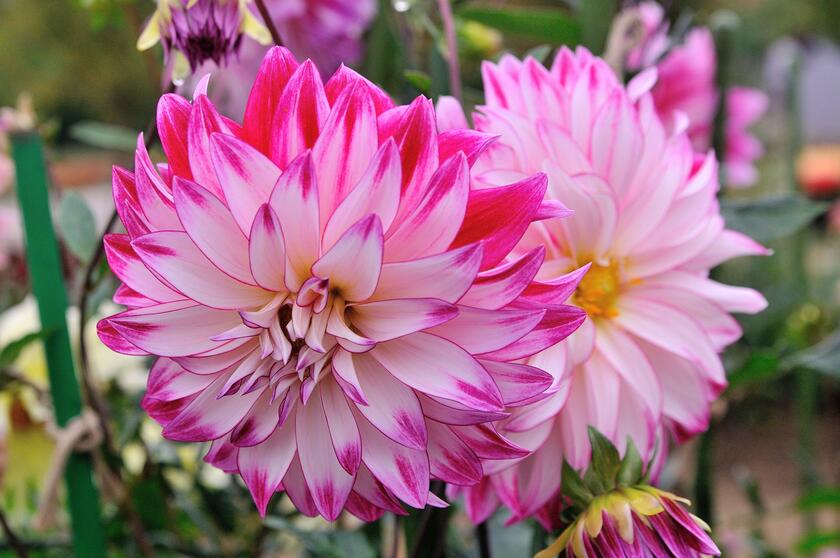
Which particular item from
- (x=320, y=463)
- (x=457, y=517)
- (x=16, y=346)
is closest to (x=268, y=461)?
(x=320, y=463)

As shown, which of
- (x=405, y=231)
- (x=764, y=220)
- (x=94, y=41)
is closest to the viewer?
(x=405, y=231)

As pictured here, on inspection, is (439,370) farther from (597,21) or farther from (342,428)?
(597,21)

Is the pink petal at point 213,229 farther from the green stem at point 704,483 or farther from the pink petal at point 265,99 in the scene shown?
the green stem at point 704,483

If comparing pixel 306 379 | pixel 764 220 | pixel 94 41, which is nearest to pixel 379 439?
pixel 306 379

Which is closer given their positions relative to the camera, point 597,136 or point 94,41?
point 597,136

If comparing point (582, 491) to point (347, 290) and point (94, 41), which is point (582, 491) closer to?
point (347, 290)

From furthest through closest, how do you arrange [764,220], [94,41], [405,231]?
1. [94,41]
2. [764,220]
3. [405,231]

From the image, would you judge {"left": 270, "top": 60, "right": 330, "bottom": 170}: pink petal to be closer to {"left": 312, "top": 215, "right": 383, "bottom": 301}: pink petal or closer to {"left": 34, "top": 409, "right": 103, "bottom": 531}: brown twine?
{"left": 312, "top": 215, "right": 383, "bottom": 301}: pink petal
